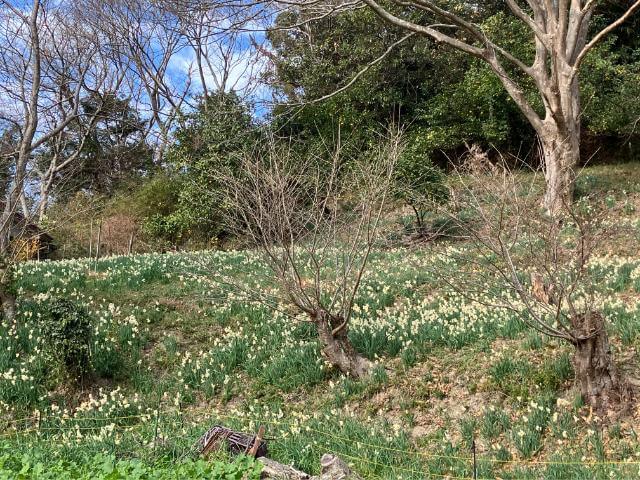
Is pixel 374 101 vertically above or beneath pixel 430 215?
above

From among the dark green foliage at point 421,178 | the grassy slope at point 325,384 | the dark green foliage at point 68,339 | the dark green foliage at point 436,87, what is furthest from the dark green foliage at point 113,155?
the dark green foliage at point 68,339

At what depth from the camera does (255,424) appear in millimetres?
5828

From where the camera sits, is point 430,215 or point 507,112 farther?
point 507,112

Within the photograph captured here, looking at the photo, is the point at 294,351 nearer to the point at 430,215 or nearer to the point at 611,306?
the point at 611,306

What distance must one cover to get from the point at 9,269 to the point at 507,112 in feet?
53.9

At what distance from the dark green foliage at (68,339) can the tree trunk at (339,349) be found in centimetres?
277

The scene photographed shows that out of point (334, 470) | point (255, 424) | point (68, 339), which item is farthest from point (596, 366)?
point (68, 339)

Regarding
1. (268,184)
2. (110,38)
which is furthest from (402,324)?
(110,38)

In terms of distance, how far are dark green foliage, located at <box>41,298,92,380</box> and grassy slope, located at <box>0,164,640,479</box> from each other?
275 millimetres

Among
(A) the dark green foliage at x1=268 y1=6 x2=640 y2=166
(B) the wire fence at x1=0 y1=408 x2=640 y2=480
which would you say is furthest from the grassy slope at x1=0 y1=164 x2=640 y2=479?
(A) the dark green foliage at x1=268 y1=6 x2=640 y2=166

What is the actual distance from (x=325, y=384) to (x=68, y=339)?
3007 mm

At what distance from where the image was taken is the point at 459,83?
65.0 feet

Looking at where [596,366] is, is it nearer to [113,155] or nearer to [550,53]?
[550,53]

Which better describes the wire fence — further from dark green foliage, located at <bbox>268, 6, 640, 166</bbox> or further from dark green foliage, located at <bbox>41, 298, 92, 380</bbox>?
dark green foliage, located at <bbox>268, 6, 640, 166</bbox>
